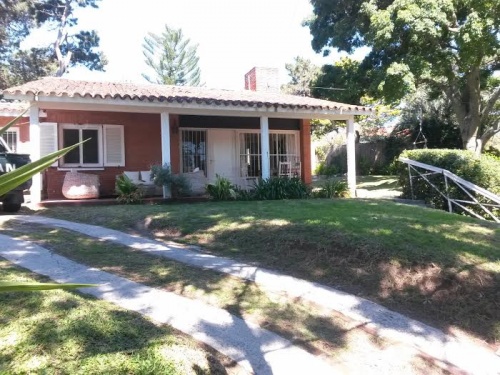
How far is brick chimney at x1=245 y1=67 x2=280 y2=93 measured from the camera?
19125 millimetres

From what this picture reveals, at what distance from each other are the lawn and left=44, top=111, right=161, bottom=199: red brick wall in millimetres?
5090

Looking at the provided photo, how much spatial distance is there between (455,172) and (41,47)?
1356 inches

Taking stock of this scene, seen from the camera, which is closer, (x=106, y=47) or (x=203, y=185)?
(x=203, y=185)

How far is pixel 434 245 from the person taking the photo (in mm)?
5895

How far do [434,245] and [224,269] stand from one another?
265 centimetres

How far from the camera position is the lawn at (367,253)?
477 cm

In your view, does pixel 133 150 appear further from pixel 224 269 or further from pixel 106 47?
pixel 106 47

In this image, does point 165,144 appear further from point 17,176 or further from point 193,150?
point 17,176

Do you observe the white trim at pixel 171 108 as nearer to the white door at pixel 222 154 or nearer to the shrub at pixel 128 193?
the shrub at pixel 128 193

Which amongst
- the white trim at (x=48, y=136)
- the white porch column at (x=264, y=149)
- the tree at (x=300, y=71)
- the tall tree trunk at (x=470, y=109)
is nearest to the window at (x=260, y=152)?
the white porch column at (x=264, y=149)

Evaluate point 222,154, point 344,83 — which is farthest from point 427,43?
point 222,154

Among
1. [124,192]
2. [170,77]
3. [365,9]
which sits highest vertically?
[170,77]

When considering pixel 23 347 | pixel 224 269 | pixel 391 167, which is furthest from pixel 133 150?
pixel 391 167

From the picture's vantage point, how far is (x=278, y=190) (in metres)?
12.7
